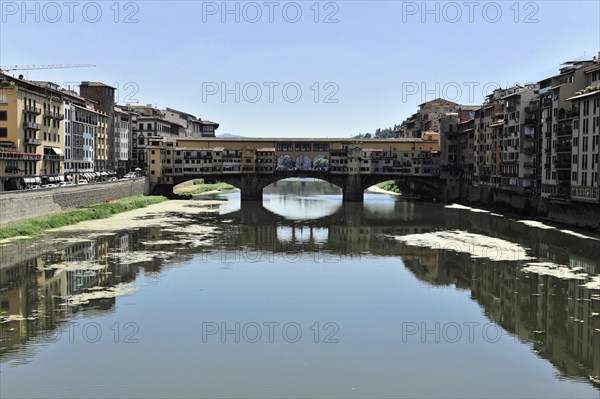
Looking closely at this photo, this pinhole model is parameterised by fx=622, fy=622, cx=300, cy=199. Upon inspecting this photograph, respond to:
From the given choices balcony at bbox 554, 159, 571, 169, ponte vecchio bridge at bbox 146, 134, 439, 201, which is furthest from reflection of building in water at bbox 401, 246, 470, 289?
ponte vecchio bridge at bbox 146, 134, 439, 201

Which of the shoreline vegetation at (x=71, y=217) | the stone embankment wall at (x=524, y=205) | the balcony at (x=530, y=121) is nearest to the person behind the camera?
the shoreline vegetation at (x=71, y=217)

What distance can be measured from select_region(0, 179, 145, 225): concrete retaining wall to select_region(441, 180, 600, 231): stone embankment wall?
152 feet

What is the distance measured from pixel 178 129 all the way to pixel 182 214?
72.6 metres

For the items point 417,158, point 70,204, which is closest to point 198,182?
point 417,158

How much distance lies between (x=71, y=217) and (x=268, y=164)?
43.2 metres

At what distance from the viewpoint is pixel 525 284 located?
32812 millimetres

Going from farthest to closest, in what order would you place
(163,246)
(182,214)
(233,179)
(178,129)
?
(178,129) → (233,179) → (182,214) → (163,246)

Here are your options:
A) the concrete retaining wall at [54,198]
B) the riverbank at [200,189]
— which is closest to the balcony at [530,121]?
the concrete retaining wall at [54,198]

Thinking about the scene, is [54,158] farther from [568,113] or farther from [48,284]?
[568,113]

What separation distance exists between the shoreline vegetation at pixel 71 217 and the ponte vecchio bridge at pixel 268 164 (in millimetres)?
10798

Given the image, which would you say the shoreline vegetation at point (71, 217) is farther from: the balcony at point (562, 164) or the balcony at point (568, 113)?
the balcony at point (568, 113)

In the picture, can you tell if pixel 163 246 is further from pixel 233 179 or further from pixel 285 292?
pixel 233 179

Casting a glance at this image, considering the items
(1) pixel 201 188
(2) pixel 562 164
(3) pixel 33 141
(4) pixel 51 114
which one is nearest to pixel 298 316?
(2) pixel 562 164

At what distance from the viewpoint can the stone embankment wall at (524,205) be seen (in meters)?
52.8
